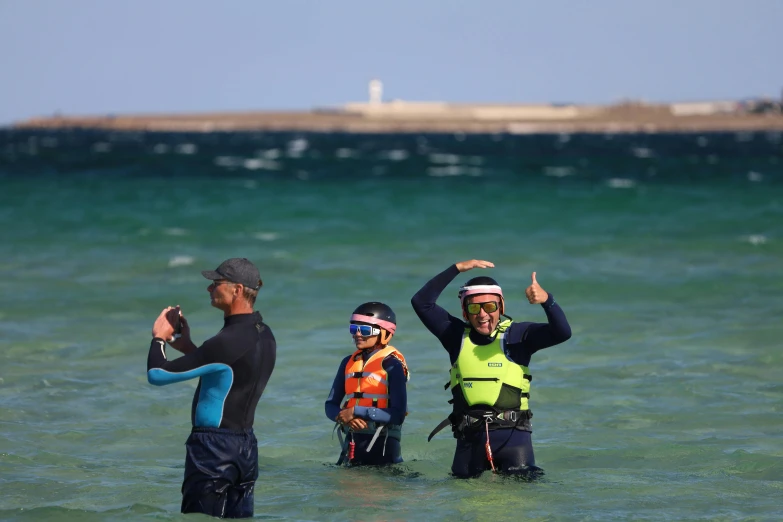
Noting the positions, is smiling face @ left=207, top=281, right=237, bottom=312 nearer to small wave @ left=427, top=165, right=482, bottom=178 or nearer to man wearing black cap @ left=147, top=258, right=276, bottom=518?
man wearing black cap @ left=147, top=258, right=276, bottom=518

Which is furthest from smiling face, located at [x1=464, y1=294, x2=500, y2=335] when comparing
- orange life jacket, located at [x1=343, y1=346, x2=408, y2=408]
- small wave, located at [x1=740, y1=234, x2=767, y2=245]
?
small wave, located at [x1=740, y1=234, x2=767, y2=245]

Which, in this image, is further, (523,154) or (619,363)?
(523,154)

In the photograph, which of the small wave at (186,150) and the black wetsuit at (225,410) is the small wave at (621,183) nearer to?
the small wave at (186,150)

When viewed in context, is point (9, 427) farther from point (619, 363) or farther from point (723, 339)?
point (723, 339)

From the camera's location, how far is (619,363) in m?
15.1

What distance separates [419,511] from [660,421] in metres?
4.37

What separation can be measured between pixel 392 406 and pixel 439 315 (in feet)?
2.62

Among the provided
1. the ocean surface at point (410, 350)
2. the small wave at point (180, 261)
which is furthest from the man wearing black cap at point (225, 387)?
the small wave at point (180, 261)

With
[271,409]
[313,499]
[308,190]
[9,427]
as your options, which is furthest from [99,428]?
[308,190]

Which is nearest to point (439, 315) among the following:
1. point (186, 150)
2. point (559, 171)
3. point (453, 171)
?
point (559, 171)

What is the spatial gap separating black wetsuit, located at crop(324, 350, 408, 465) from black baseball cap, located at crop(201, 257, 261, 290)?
1.98m

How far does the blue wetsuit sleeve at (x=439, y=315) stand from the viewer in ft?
28.8

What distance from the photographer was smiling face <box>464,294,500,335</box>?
856 centimetres

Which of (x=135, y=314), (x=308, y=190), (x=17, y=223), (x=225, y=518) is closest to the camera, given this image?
(x=225, y=518)
